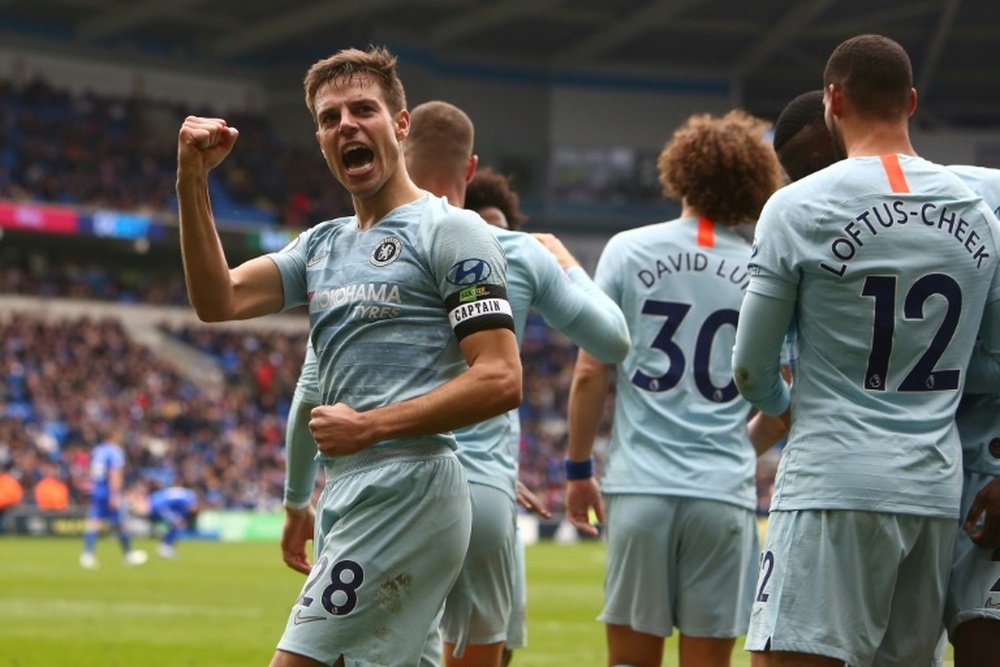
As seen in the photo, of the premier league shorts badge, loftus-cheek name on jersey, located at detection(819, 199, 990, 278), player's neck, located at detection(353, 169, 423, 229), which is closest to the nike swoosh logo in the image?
player's neck, located at detection(353, 169, 423, 229)

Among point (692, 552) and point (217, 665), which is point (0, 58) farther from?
point (692, 552)

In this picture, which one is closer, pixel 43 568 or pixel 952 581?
pixel 952 581

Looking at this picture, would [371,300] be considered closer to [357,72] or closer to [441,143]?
[357,72]

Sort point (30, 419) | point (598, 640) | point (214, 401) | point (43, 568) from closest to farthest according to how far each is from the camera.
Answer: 1. point (598, 640)
2. point (43, 568)
3. point (30, 419)
4. point (214, 401)

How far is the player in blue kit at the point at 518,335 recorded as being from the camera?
5.12 metres

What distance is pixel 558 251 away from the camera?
5504mm

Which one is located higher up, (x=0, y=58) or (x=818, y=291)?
(x=0, y=58)

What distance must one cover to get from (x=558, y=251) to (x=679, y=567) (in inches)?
54.1

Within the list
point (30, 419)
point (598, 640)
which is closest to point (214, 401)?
point (30, 419)

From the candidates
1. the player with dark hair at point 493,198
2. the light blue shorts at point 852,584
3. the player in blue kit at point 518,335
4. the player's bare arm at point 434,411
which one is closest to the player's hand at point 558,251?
the player in blue kit at point 518,335

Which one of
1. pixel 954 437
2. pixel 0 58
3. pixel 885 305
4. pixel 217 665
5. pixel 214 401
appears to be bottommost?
pixel 214 401

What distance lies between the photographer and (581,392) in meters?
6.20

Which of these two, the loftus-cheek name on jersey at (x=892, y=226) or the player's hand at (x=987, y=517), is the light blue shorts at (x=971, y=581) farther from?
the loftus-cheek name on jersey at (x=892, y=226)

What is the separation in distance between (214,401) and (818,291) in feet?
120
